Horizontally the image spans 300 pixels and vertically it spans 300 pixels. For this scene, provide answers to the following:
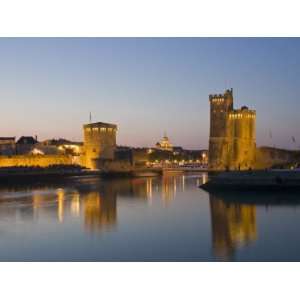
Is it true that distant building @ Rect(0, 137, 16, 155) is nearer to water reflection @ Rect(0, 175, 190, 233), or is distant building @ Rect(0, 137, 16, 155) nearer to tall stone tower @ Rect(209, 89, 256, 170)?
tall stone tower @ Rect(209, 89, 256, 170)

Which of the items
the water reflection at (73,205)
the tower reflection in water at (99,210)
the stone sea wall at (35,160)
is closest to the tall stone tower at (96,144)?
the stone sea wall at (35,160)

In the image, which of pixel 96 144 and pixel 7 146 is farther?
pixel 7 146

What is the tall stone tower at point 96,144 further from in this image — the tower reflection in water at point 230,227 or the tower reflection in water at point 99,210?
the tower reflection in water at point 230,227

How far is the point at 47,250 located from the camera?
218 inches

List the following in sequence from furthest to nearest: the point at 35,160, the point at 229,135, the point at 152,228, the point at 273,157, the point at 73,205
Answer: the point at 35,160, the point at 229,135, the point at 273,157, the point at 73,205, the point at 152,228

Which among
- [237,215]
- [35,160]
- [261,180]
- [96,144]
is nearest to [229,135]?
[96,144]

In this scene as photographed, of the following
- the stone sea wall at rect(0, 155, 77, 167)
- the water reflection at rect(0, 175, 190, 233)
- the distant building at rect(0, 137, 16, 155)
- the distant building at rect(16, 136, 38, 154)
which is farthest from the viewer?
the distant building at rect(16, 136, 38, 154)

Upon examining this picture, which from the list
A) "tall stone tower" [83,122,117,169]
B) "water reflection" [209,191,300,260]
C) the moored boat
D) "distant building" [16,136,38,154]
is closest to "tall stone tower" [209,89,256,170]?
"tall stone tower" [83,122,117,169]

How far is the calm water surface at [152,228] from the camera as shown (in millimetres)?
5301

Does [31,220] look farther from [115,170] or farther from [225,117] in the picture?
[115,170]

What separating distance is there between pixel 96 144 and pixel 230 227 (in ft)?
50.5

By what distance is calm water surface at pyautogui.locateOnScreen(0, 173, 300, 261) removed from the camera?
5.30 meters

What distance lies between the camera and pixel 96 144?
71.2 ft

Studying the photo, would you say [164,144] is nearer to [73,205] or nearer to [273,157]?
[273,157]
